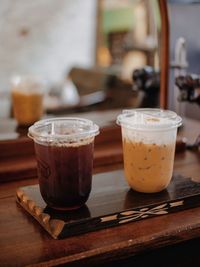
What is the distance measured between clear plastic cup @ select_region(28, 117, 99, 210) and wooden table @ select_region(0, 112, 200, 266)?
55mm

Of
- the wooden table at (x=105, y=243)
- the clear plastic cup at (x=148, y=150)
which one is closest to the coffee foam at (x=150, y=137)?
the clear plastic cup at (x=148, y=150)

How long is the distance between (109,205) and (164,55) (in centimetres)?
58

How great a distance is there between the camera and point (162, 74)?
1.18m

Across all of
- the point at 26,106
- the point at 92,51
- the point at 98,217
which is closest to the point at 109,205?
the point at 98,217

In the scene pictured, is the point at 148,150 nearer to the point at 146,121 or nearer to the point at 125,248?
the point at 146,121

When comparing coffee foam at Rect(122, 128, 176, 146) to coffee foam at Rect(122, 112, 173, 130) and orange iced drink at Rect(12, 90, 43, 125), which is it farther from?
orange iced drink at Rect(12, 90, 43, 125)

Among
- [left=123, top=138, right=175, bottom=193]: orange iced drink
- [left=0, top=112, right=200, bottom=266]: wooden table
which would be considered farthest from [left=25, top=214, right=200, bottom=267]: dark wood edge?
[left=123, top=138, right=175, bottom=193]: orange iced drink

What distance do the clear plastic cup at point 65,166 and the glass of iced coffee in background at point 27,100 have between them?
385mm

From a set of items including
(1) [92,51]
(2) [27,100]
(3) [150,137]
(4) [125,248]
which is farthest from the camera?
(1) [92,51]

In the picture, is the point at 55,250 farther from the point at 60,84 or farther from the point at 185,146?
the point at 60,84

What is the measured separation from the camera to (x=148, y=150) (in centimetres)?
73

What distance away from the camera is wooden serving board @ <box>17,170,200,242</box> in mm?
655

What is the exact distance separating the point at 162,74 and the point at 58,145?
588mm

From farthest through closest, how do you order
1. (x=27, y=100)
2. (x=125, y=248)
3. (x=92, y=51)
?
1. (x=92, y=51)
2. (x=27, y=100)
3. (x=125, y=248)
